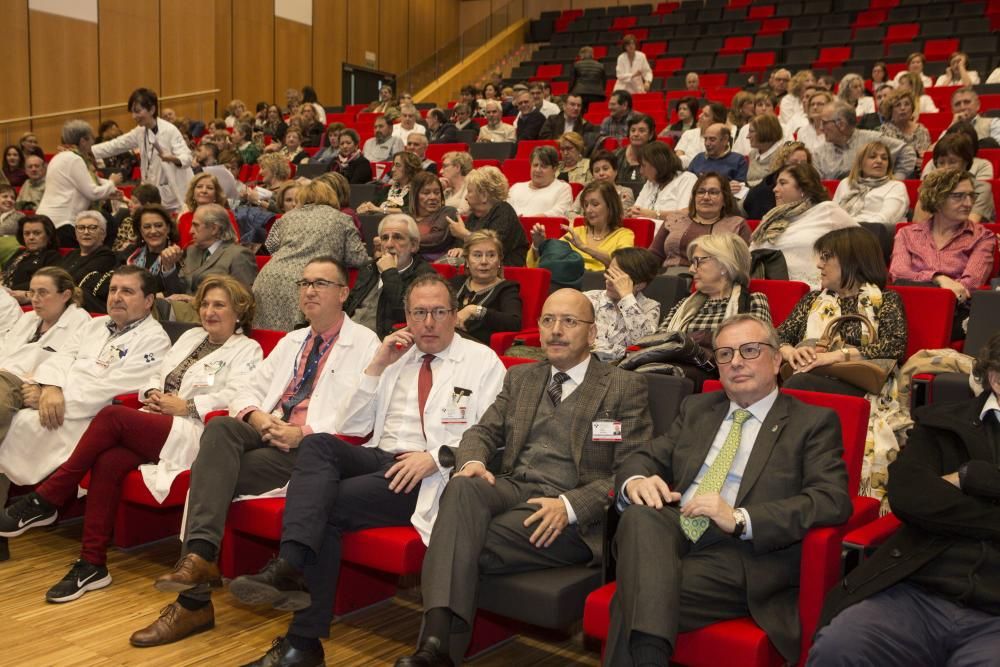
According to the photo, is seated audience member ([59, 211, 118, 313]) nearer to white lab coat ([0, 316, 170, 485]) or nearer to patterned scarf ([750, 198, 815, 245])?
white lab coat ([0, 316, 170, 485])

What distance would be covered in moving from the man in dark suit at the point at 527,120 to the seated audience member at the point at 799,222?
4.15 meters

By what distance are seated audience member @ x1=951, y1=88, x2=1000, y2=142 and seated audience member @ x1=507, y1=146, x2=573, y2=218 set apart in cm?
239

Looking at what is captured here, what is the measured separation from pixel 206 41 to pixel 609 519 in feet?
38.1

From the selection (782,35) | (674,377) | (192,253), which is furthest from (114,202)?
(782,35)

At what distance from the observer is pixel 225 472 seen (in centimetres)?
277

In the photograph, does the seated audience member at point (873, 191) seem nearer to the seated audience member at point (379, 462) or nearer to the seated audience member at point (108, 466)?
the seated audience member at point (379, 462)

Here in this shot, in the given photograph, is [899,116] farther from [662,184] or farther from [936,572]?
[936,572]

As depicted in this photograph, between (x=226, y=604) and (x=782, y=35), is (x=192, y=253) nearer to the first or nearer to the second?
(x=226, y=604)

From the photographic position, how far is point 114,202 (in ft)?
23.9

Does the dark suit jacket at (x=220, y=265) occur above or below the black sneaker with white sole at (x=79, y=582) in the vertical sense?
above

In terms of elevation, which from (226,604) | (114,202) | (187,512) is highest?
(114,202)

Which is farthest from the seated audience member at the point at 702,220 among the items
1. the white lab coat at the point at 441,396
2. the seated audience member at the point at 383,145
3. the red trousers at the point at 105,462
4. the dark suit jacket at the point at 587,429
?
the seated audience member at the point at 383,145

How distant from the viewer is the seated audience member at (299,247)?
4.14 metres

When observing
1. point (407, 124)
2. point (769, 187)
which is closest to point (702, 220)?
point (769, 187)
